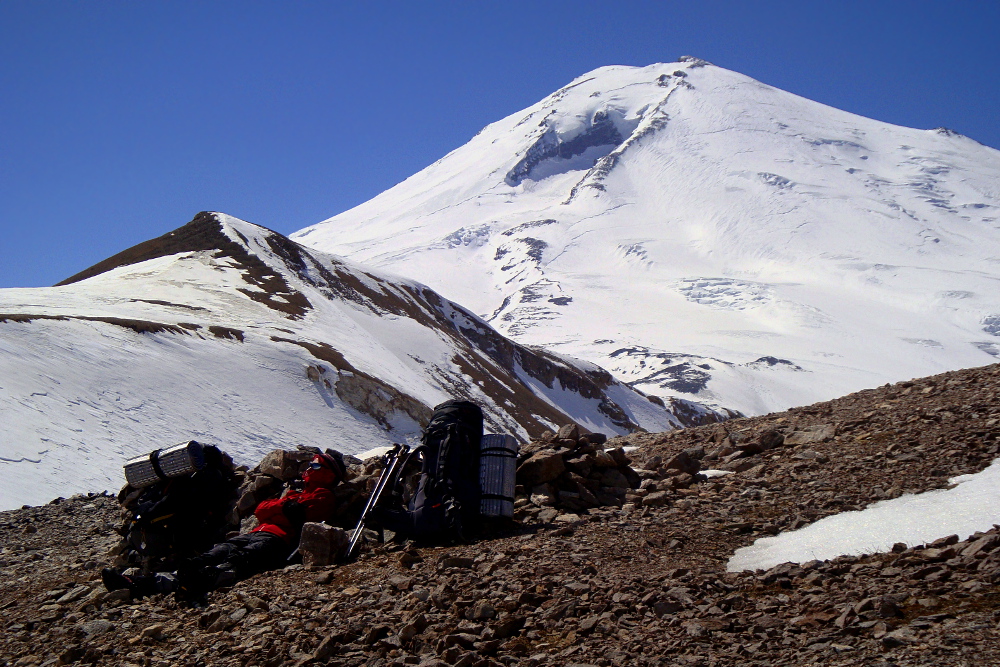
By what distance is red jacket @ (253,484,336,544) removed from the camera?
841cm

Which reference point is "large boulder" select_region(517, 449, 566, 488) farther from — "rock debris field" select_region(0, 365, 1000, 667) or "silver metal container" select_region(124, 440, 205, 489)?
"silver metal container" select_region(124, 440, 205, 489)

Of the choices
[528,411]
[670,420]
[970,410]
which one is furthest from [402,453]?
[670,420]

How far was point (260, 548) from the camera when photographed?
26.1 ft

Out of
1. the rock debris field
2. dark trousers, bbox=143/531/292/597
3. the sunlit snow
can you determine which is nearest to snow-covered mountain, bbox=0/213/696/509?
dark trousers, bbox=143/531/292/597

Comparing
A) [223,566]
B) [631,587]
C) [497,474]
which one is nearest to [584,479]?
[497,474]

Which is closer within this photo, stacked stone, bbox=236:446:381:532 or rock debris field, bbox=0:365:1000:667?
rock debris field, bbox=0:365:1000:667

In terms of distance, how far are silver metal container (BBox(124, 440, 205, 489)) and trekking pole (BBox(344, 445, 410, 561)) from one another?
1930 millimetres

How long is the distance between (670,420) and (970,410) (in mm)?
79655

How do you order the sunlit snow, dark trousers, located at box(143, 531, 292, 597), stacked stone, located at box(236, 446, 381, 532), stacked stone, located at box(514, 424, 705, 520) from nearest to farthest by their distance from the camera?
the sunlit snow
dark trousers, located at box(143, 531, 292, 597)
stacked stone, located at box(514, 424, 705, 520)
stacked stone, located at box(236, 446, 381, 532)

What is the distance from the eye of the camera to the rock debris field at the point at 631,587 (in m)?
4.93

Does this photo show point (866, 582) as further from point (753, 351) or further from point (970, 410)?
point (753, 351)

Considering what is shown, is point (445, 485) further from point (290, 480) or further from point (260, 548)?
point (290, 480)

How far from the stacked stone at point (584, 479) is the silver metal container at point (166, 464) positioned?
11.7 ft

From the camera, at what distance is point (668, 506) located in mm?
8453
